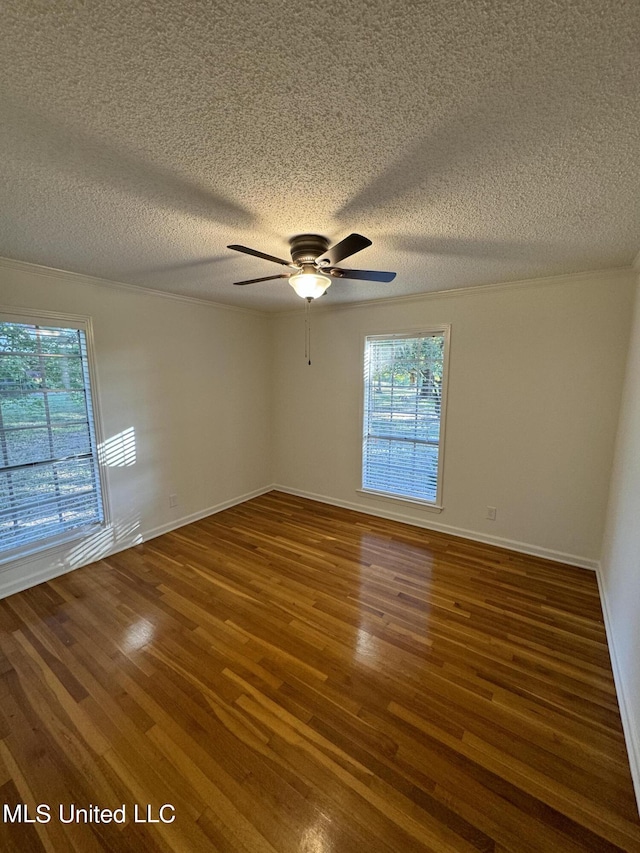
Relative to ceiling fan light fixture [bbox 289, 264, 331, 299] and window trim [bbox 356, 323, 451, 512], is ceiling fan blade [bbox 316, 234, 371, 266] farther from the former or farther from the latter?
window trim [bbox 356, 323, 451, 512]

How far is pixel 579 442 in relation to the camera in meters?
2.81

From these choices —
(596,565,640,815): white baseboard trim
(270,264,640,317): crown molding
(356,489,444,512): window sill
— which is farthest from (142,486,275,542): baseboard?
(596,565,640,815): white baseboard trim

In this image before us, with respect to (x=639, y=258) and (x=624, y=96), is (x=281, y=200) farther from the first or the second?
(x=639, y=258)

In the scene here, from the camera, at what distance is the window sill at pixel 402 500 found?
11.7ft

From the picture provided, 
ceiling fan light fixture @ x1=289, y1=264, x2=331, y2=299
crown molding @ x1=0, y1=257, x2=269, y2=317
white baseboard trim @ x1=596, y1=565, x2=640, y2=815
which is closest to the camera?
white baseboard trim @ x1=596, y1=565, x2=640, y2=815

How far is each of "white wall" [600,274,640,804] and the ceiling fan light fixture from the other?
6.76ft

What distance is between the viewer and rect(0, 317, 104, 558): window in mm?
2512

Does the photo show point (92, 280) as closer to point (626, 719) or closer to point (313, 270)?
point (313, 270)

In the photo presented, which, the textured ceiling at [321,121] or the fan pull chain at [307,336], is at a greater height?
the textured ceiling at [321,121]

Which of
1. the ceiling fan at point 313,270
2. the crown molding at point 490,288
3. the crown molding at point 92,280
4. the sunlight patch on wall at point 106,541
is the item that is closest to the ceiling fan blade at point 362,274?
the ceiling fan at point 313,270

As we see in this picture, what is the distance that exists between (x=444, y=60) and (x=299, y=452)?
156 inches

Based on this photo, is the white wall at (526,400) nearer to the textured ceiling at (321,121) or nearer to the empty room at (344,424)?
the empty room at (344,424)

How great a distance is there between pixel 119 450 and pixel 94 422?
345mm

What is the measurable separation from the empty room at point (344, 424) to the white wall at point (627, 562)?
0.03 meters
